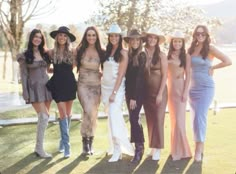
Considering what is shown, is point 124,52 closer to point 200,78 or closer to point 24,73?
point 200,78

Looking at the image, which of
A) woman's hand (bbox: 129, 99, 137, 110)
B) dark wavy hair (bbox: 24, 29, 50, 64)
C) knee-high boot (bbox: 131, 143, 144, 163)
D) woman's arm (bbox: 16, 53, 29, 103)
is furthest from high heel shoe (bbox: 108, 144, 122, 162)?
dark wavy hair (bbox: 24, 29, 50, 64)

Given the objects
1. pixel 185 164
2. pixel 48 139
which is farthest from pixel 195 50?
pixel 48 139

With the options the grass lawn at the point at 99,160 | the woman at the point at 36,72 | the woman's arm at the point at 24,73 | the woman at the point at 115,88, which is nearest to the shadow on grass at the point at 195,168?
the grass lawn at the point at 99,160

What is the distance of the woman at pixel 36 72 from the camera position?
19.0 feet

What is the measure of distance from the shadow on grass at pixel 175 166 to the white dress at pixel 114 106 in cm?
54

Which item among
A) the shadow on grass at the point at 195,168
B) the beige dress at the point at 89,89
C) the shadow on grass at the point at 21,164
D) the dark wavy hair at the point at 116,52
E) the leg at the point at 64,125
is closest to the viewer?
the shadow on grass at the point at 195,168

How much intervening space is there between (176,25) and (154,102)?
25.5 feet

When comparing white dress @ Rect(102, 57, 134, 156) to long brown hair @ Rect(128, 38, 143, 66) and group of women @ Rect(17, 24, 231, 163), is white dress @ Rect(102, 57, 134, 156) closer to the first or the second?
group of women @ Rect(17, 24, 231, 163)

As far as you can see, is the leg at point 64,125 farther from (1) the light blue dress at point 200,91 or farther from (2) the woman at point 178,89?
(1) the light blue dress at point 200,91

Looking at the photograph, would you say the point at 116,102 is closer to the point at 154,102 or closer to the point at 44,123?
the point at 154,102

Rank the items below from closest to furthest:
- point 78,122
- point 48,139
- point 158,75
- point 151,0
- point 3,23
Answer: point 158,75
point 48,139
point 78,122
point 151,0
point 3,23

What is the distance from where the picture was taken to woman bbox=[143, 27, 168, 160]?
568 cm

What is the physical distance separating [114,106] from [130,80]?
0.43 metres

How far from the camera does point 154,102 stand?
5816mm
